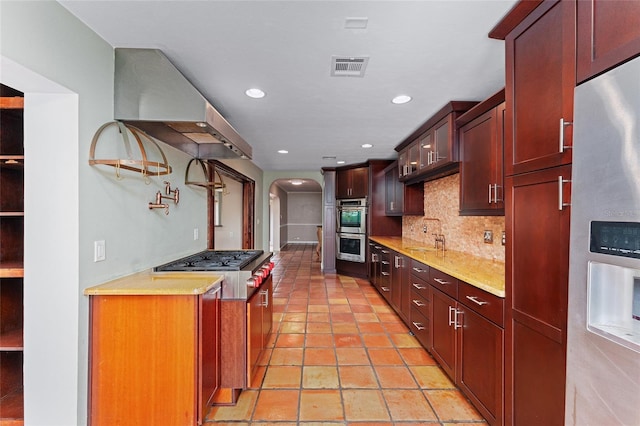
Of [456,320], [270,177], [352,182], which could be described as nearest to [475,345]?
[456,320]

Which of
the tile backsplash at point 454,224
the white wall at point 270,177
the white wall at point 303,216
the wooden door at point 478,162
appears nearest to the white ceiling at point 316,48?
the wooden door at point 478,162

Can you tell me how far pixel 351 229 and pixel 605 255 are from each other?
483 cm

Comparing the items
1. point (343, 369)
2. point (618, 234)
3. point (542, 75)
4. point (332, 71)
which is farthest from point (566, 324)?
point (332, 71)

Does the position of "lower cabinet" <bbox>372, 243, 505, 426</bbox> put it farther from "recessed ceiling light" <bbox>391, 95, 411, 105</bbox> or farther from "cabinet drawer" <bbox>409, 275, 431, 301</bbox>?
"recessed ceiling light" <bbox>391, 95, 411, 105</bbox>

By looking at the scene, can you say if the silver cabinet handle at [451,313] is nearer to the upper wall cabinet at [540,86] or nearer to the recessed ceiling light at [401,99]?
the upper wall cabinet at [540,86]

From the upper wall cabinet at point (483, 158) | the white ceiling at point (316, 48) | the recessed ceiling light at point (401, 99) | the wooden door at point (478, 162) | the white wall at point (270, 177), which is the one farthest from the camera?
the white wall at point (270, 177)

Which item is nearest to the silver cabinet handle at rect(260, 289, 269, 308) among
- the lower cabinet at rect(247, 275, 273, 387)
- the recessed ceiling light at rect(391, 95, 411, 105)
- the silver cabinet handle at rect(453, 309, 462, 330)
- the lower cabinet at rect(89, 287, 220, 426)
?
the lower cabinet at rect(247, 275, 273, 387)

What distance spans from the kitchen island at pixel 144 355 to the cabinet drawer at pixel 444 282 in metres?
1.68

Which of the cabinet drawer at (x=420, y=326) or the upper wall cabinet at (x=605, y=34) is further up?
the upper wall cabinet at (x=605, y=34)

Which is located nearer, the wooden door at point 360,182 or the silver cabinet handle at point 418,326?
the silver cabinet handle at point 418,326

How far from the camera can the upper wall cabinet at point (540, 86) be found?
1.14 m

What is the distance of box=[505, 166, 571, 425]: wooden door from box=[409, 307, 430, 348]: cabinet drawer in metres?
1.05

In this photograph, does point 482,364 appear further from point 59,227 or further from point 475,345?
point 59,227

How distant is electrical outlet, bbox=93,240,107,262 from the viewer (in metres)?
1.55
